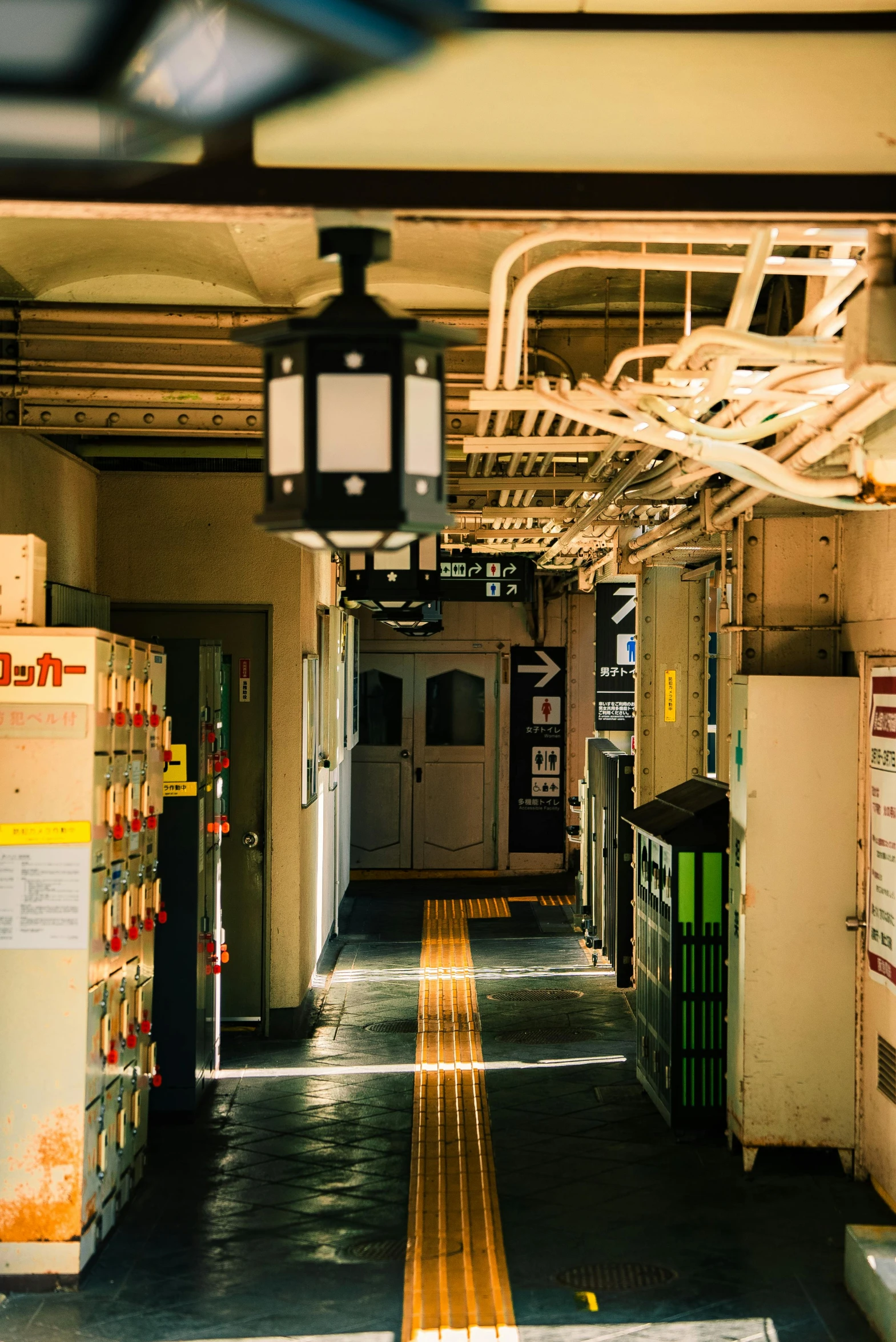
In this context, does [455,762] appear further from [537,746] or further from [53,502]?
[53,502]

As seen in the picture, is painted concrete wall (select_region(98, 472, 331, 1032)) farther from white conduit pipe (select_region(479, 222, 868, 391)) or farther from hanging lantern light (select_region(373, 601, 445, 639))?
white conduit pipe (select_region(479, 222, 868, 391))

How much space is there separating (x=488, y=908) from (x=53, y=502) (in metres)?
7.56

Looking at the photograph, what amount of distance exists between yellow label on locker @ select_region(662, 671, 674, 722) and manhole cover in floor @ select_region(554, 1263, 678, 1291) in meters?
4.89

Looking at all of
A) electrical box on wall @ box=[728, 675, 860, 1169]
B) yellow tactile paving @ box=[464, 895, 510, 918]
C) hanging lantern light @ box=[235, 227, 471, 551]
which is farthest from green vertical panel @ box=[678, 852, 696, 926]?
yellow tactile paving @ box=[464, 895, 510, 918]

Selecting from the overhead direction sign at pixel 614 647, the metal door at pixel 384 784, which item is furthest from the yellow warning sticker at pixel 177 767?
the metal door at pixel 384 784

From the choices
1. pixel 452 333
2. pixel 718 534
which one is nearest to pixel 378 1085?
pixel 718 534

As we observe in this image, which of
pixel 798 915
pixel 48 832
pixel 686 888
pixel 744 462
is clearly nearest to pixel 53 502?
pixel 48 832

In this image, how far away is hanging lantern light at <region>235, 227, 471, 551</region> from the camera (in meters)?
2.64

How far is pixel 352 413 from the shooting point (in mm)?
2662

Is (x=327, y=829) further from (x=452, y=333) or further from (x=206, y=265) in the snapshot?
(x=452, y=333)

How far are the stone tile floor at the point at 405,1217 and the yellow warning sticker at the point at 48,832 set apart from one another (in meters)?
1.64

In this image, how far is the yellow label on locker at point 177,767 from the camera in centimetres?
652

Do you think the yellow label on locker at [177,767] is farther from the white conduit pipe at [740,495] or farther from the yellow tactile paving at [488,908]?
the yellow tactile paving at [488,908]

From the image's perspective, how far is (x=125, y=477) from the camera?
26.8 feet
